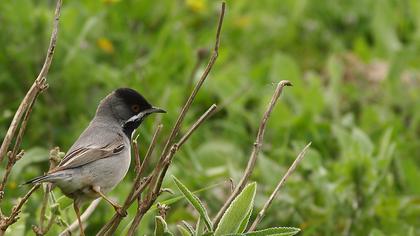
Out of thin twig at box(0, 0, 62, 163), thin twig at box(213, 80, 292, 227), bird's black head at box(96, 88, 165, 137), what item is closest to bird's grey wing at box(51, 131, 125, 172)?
bird's black head at box(96, 88, 165, 137)

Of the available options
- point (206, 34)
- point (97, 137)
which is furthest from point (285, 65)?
point (97, 137)

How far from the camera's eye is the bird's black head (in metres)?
4.85

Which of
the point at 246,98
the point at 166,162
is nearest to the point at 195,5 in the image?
the point at 246,98

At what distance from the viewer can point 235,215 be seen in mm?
3785

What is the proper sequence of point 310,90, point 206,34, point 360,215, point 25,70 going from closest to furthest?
point 360,215, point 25,70, point 310,90, point 206,34

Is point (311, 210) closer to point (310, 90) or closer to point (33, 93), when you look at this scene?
point (310, 90)

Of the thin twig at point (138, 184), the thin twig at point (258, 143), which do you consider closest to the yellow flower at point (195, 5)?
the thin twig at point (258, 143)

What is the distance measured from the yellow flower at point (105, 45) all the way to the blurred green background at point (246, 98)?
0.01 metres

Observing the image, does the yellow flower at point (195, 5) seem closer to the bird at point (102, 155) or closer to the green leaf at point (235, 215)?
the bird at point (102, 155)

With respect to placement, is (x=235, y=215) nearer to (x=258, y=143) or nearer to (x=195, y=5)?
(x=258, y=143)

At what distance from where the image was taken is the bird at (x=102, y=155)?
14.0 ft

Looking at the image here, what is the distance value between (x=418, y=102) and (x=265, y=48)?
1946 mm

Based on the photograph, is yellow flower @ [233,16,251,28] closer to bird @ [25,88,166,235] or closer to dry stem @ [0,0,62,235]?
bird @ [25,88,166,235]

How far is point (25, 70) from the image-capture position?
718 cm
